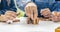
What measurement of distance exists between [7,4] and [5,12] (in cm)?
10

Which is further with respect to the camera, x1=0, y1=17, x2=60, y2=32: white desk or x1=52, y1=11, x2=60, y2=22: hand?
x1=52, y1=11, x2=60, y2=22: hand

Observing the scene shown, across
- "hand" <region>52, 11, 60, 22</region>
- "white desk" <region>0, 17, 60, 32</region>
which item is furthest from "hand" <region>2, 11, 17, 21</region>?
"hand" <region>52, 11, 60, 22</region>

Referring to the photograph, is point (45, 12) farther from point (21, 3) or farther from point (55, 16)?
point (21, 3)

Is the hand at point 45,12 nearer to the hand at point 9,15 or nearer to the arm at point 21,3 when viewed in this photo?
the arm at point 21,3

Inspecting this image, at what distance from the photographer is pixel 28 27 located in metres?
1.48

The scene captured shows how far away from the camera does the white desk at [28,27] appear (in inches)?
55.0

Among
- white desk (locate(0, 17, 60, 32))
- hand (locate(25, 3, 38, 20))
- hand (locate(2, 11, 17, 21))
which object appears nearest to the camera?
white desk (locate(0, 17, 60, 32))

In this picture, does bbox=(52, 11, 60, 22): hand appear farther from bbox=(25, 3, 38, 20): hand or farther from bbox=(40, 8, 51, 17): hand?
bbox=(25, 3, 38, 20): hand

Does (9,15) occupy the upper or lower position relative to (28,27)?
upper

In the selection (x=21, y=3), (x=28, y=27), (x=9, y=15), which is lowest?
(x=28, y=27)

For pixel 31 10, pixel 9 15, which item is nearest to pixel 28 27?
pixel 31 10

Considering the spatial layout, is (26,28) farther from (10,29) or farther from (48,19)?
(48,19)

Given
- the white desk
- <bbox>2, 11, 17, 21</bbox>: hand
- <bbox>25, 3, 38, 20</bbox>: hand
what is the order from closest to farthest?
the white desk < <bbox>25, 3, 38, 20</bbox>: hand < <bbox>2, 11, 17, 21</bbox>: hand

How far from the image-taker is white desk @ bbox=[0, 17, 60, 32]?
140cm
